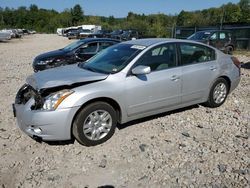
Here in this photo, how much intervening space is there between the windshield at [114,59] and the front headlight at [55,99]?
0.92 meters

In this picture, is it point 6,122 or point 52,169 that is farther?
point 6,122

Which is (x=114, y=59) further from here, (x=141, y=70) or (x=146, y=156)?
(x=146, y=156)

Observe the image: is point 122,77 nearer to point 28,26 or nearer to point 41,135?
point 41,135

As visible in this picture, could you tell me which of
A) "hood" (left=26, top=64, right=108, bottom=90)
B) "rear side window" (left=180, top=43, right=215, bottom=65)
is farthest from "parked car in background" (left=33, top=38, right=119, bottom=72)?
"rear side window" (left=180, top=43, right=215, bottom=65)

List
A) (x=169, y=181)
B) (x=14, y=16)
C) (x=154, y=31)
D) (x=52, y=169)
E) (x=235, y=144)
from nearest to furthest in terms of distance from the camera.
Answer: (x=169, y=181)
(x=52, y=169)
(x=235, y=144)
(x=154, y=31)
(x=14, y=16)

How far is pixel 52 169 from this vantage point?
409 centimetres

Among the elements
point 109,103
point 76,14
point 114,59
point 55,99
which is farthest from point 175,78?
point 76,14

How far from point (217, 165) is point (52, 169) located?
2.28 m

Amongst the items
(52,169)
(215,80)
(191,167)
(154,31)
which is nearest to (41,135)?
(52,169)

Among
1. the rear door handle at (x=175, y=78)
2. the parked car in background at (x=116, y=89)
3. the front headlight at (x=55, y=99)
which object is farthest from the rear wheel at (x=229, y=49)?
the front headlight at (x=55, y=99)

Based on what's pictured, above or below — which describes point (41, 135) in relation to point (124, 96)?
below

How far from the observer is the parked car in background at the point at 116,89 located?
14.5 ft

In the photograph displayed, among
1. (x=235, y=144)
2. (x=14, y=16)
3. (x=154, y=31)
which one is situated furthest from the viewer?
(x=14, y=16)

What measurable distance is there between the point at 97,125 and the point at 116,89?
648mm
